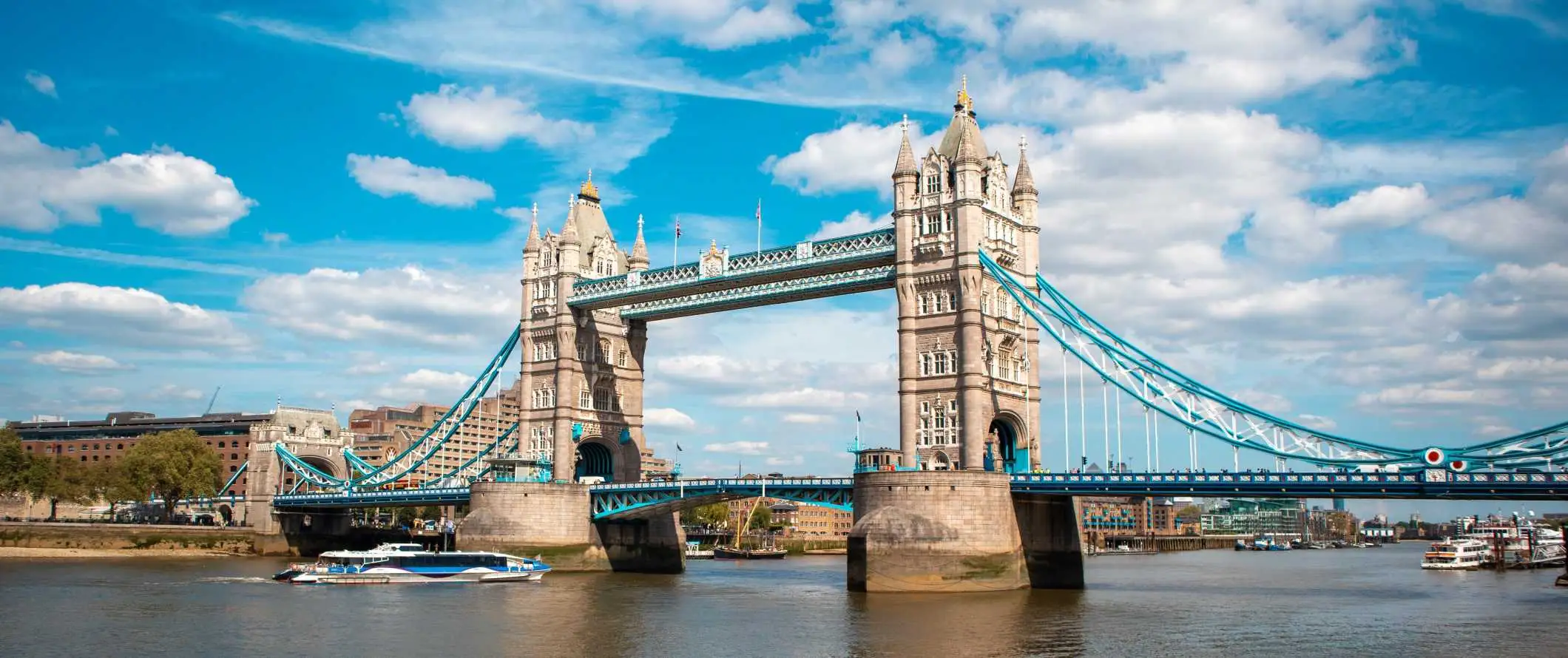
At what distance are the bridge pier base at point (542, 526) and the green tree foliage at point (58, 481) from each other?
45.8 m

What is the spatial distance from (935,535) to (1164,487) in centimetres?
1078

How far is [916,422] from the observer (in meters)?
70.6

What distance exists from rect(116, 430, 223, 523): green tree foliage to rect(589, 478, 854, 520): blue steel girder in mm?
51626

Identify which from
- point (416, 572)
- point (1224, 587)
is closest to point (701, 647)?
point (416, 572)

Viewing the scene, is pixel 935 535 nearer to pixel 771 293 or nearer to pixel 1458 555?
pixel 771 293

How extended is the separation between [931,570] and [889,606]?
638cm

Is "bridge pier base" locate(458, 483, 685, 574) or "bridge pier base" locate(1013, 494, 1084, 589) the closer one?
"bridge pier base" locate(1013, 494, 1084, 589)

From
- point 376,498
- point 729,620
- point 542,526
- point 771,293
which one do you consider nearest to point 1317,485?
point 729,620

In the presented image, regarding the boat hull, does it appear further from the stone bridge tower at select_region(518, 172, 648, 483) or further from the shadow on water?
the shadow on water

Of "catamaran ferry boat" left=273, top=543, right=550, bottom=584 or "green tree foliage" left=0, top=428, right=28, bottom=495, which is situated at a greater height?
"green tree foliage" left=0, top=428, right=28, bottom=495

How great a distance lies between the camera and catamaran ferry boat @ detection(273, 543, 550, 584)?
71312mm

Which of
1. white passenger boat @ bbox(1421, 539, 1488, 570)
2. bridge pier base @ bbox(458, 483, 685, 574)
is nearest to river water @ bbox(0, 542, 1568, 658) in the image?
bridge pier base @ bbox(458, 483, 685, 574)

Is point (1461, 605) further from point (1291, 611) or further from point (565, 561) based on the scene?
point (565, 561)

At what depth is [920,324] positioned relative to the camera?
7131 centimetres
